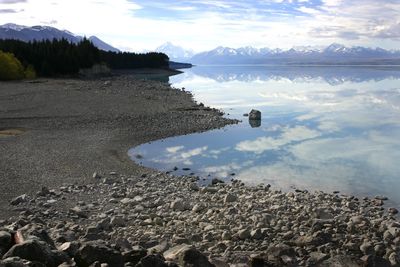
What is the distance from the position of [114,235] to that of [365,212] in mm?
7974

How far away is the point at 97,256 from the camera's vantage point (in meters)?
8.56

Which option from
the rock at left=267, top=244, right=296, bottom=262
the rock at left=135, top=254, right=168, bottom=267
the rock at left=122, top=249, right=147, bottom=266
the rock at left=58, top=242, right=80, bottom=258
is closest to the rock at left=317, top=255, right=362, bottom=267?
the rock at left=267, top=244, right=296, bottom=262

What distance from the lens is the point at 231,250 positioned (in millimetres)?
10703

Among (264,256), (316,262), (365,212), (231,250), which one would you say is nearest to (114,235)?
(231,250)

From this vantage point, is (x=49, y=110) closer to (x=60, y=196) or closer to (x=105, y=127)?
(x=105, y=127)

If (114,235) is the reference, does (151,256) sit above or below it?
above

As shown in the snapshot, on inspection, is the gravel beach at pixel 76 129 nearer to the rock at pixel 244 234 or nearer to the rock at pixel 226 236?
the rock at pixel 226 236

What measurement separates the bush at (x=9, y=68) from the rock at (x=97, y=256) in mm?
66250

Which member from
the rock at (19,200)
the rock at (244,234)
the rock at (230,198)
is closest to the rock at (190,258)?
the rock at (244,234)

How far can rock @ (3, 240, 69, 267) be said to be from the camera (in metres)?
7.95

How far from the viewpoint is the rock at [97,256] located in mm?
8516

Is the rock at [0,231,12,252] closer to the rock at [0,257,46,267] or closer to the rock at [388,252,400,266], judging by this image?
the rock at [0,257,46,267]

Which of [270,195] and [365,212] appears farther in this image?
[270,195]

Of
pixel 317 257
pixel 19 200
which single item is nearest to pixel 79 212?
pixel 19 200
